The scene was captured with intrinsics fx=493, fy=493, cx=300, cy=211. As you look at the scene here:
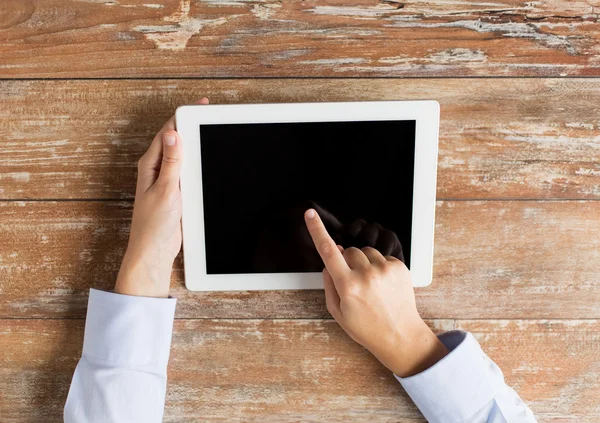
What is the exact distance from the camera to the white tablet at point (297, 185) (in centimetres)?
69

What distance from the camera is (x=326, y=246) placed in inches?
26.9

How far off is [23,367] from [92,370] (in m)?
0.16

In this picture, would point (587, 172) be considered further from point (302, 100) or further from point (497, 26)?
point (302, 100)

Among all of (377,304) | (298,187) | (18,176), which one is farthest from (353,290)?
(18,176)

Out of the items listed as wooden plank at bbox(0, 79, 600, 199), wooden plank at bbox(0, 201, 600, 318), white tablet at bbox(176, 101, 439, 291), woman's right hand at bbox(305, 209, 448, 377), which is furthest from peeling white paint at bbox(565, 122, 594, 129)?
woman's right hand at bbox(305, 209, 448, 377)

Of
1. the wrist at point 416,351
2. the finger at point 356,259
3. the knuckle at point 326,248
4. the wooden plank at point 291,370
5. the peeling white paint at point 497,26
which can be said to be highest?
the peeling white paint at point 497,26

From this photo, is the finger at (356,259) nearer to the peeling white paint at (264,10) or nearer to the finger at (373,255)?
the finger at (373,255)

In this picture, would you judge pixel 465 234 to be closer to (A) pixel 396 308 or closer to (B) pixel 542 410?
(A) pixel 396 308

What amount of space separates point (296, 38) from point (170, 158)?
25 centimetres

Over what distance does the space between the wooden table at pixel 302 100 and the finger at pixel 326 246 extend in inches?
4.2

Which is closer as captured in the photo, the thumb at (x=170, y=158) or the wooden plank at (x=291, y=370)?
the thumb at (x=170, y=158)

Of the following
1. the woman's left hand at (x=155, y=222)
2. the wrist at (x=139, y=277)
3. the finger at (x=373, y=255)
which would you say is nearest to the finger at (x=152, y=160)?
the woman's left hand at (x=155, y=222)

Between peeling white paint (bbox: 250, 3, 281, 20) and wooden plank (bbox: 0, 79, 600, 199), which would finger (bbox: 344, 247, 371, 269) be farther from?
peeling white paint (bbox: 250, 3, 281, 20)

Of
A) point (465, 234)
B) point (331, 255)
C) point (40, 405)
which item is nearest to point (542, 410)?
point (465, 234)
